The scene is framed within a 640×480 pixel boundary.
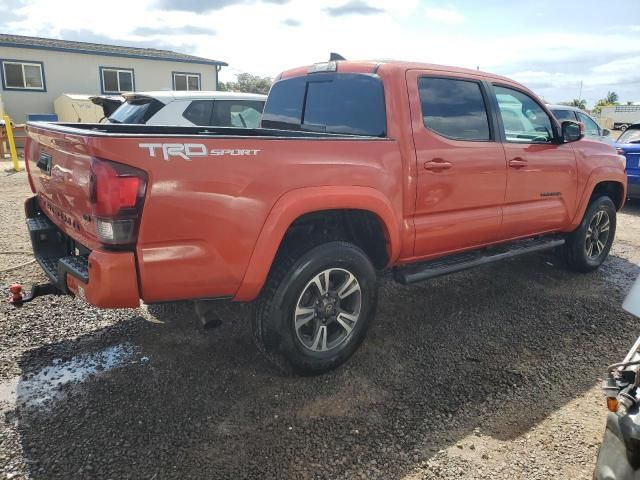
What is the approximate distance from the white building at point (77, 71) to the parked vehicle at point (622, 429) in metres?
22.0

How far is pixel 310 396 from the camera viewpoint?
293 cm

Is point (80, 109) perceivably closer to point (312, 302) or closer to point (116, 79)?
point (116, 79)

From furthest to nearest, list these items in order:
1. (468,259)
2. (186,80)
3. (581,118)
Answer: (186,80)
(581,118)
(468,259)

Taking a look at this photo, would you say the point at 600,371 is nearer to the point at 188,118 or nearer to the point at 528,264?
the point at 528,264

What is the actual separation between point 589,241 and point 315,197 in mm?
3861

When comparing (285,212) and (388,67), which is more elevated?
(388,67)

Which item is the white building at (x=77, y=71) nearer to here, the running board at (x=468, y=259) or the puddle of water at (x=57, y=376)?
the puddle of water at (x=57, y=376)

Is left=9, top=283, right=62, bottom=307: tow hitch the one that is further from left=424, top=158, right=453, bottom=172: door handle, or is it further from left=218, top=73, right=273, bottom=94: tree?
left=218, top=73, right=273, bottom=94: tree

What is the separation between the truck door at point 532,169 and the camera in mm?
4125

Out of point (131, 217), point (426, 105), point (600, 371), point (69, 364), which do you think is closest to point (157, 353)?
point (69, 364)

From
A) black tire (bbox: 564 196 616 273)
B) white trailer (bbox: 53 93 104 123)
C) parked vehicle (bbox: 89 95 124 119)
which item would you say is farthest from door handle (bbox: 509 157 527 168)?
white trailer (bbox: 53 93 104 123)

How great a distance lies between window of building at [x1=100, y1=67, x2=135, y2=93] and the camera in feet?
67.4

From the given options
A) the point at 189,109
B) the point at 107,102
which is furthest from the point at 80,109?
the point at 189,109

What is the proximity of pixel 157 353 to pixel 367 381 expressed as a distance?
1464 millimetres
